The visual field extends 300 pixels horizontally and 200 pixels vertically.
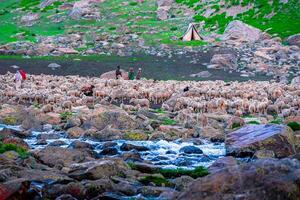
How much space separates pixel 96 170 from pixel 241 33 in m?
50.0

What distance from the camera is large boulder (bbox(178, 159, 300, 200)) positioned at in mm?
12195

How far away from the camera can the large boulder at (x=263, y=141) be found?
21.1 m

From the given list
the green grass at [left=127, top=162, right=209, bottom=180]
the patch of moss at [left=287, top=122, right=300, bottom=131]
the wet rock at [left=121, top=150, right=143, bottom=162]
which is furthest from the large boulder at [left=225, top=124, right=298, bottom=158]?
the wet rock at [left=121, top=150, right=143, bottom=162]

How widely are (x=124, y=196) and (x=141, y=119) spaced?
→ 44.2 ft

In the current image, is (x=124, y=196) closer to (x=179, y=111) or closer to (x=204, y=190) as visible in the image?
(x=204, y=190)

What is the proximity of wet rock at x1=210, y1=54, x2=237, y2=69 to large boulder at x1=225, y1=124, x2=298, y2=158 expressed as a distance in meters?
29.8

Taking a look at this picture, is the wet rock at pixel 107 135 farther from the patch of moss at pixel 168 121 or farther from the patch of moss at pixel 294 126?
the patch of moss at pixel 294 126

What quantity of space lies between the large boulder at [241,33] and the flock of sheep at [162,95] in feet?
75.3

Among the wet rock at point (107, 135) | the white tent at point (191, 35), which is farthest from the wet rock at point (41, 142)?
the white tent at point (191, 35)

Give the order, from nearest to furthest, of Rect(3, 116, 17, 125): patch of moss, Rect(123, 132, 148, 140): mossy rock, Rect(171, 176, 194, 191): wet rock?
Rect(171, 176, 194, 191): wet rock
Rect(123, 132, 148, 140): mossy rock
Rect(3, 116, 17, 125): patch of moss

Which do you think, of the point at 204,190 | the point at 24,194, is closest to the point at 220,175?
the point at 204,190

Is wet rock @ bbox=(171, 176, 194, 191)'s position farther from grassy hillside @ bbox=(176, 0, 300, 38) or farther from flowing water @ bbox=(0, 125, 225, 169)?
grassy hillside @ bbox=(176, 0, 300, 38)

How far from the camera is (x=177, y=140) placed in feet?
83.1

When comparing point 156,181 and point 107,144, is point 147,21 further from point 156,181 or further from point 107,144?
point 156,181
